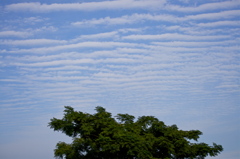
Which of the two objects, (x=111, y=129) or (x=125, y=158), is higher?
(x=111, y=129)

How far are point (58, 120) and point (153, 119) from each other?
39.5 ft

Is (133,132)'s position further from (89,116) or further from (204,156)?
(204,156)

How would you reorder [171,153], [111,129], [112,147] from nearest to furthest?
[112,147], [111,129], [171,153]

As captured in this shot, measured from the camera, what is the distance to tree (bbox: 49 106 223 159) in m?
32.2

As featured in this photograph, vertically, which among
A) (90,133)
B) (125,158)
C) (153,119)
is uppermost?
(153,119)

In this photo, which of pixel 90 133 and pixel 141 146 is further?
pixel 90 133

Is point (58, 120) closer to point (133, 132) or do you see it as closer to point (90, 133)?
point (90, 133)

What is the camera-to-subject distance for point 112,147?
31.8m

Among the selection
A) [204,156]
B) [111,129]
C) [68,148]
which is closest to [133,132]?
[111,129]

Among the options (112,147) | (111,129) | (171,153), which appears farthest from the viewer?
(171,153)

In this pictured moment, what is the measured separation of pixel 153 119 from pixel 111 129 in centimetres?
721

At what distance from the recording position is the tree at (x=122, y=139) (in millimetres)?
32156

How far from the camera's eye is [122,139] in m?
31.9

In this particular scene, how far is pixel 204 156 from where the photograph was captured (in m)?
38.1
